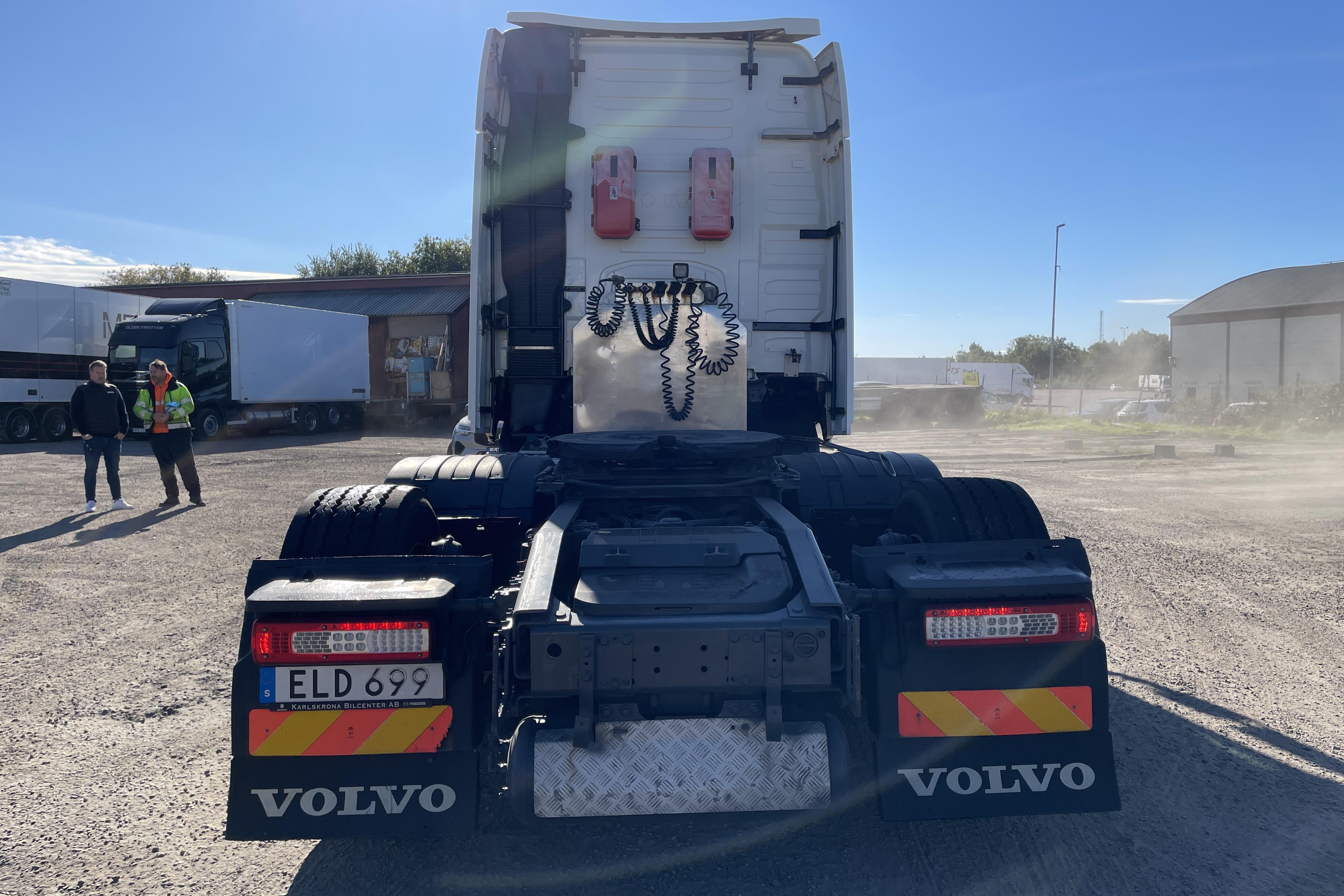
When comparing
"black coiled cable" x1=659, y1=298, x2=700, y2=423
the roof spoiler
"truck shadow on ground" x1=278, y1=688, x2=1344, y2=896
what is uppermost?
the roof spoiler

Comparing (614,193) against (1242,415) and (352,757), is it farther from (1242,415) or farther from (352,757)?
(1242,415)

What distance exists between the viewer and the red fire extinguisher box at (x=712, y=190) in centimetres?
577

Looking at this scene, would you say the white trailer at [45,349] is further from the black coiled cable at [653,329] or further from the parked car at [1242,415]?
the parked car at [1242,415]

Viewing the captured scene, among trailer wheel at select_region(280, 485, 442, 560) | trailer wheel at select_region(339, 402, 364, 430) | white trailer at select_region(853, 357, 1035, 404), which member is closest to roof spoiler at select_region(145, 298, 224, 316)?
trailer wheel at select_region(339, 402, 364, 430)

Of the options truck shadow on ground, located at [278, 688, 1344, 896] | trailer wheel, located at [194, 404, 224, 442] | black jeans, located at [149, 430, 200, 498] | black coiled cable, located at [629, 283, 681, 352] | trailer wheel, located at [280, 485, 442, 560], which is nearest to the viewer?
truck shadow on ground, located at [278, 688, 1344, 896]

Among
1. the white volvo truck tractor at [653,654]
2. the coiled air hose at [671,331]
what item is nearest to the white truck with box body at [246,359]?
the coiled air hose at [671,331]

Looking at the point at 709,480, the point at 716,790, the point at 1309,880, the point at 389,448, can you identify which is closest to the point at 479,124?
the point at 709,480

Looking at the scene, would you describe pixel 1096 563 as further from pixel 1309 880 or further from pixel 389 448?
pixel 389 448

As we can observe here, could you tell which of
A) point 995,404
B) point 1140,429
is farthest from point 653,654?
point 995,404

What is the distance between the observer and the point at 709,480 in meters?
3.76

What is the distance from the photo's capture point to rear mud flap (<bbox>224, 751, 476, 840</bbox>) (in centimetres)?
268

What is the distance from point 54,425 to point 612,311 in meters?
20.8

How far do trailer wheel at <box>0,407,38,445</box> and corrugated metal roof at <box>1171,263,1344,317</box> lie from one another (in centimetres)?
4929

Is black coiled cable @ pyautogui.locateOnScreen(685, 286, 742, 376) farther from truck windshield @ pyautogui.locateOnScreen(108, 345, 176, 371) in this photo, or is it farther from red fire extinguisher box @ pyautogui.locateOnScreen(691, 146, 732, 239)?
truck windshield @ pyautogui.locateOnScreen(108, 345, 176, 371)
